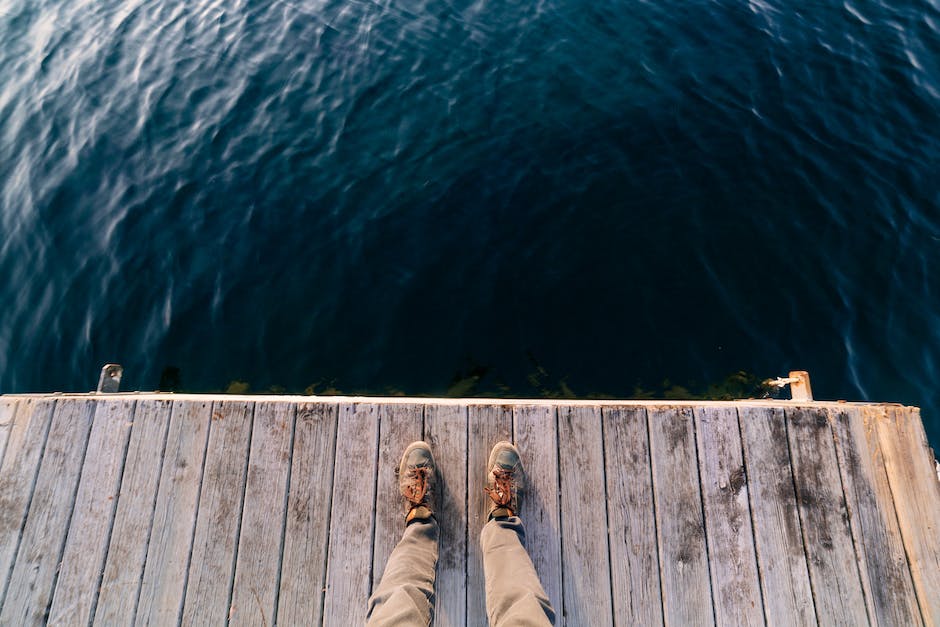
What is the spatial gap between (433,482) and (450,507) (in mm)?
244

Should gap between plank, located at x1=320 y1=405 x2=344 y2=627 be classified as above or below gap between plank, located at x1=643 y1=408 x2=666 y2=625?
below

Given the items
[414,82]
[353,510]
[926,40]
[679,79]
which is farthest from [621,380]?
[926,40]

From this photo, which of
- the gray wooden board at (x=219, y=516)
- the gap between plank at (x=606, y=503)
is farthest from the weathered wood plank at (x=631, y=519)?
the gray wooden board at (x=219, y=516)

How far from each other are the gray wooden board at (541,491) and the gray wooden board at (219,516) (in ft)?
7.07

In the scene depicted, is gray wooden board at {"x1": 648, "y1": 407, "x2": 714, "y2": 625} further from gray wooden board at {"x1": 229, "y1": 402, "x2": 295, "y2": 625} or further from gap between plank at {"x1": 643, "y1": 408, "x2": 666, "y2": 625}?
gray wooden board at {"x1": 229, "y1": 402, "x2": 295, "y2": 625}

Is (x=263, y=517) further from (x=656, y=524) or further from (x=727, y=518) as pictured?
(x=727, y=518)

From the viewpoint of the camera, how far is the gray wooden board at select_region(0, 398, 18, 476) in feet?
13.5

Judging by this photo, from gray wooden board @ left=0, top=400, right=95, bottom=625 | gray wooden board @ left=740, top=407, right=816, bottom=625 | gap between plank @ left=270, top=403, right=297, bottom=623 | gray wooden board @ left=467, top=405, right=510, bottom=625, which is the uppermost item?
gray wooden board @ left=740, top=407, right=816, bottom=625

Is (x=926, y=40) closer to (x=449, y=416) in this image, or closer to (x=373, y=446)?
(x=449, y=416)

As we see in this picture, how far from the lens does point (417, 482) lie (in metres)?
3.76

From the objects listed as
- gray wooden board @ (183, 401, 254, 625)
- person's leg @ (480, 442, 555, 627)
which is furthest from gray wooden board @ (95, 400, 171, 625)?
person's leg @ (480, 442, 555, 627)

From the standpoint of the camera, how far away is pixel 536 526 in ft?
12.7

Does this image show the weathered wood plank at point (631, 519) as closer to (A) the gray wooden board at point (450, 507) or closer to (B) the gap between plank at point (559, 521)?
(B) the gap between plank at point (559, 521)

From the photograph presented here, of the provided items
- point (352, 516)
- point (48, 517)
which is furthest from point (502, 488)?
point (48, 517)
